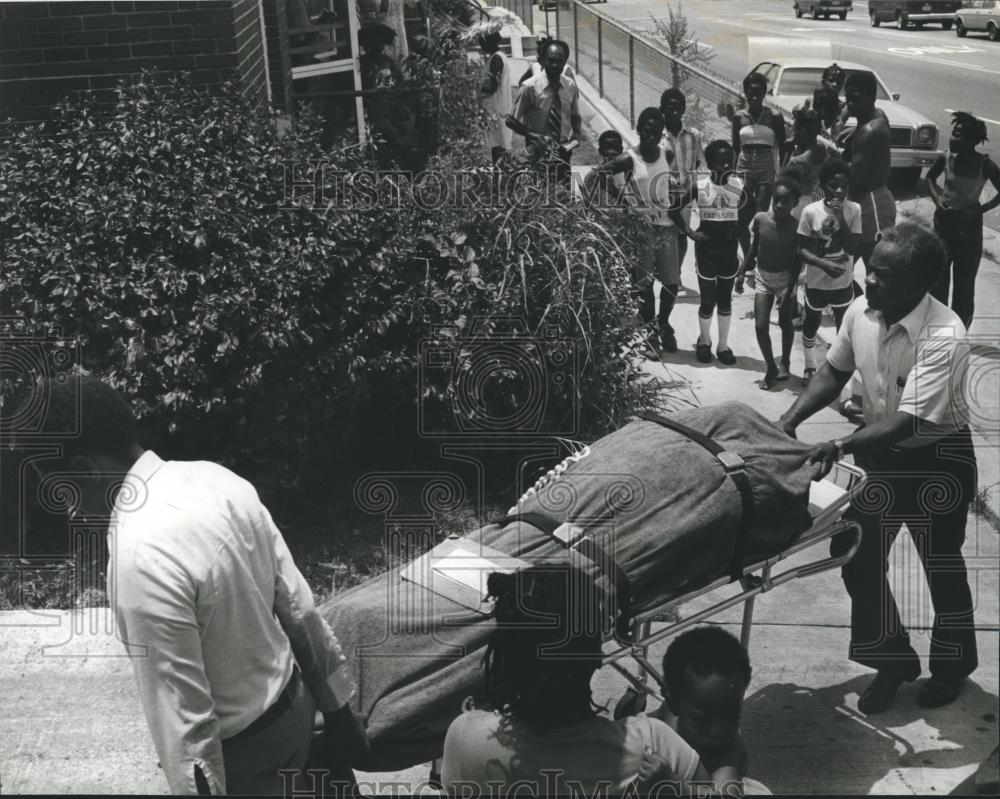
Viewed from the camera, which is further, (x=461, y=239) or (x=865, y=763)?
(x=461, y=239)

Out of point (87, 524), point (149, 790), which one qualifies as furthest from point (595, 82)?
point (149, 790)

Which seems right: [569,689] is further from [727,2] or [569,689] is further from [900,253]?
[727,2]

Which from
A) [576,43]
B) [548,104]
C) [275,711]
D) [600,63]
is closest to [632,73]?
[600,63]

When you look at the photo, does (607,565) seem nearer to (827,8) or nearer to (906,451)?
(906,451)

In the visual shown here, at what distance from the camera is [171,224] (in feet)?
18.8

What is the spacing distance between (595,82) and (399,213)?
14.8 meters

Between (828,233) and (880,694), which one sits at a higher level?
(828,233)

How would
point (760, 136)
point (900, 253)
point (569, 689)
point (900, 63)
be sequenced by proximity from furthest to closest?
1. point (900, 63)
2. point (760, 136)
3. point (900, 253)
4. point (569, 689)

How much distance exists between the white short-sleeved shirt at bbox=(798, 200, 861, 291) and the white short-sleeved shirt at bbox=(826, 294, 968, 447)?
3169 mm

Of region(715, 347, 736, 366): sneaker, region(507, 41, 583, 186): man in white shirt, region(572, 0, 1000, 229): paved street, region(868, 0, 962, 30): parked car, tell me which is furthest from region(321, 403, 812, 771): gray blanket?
region(868, 0, 962, 30): parked car

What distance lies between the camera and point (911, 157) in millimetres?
15336

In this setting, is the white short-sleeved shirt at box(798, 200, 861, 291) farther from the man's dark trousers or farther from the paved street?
the paved street

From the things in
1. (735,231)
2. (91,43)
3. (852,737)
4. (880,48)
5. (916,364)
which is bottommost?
(852,737)

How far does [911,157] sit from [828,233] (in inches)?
334
